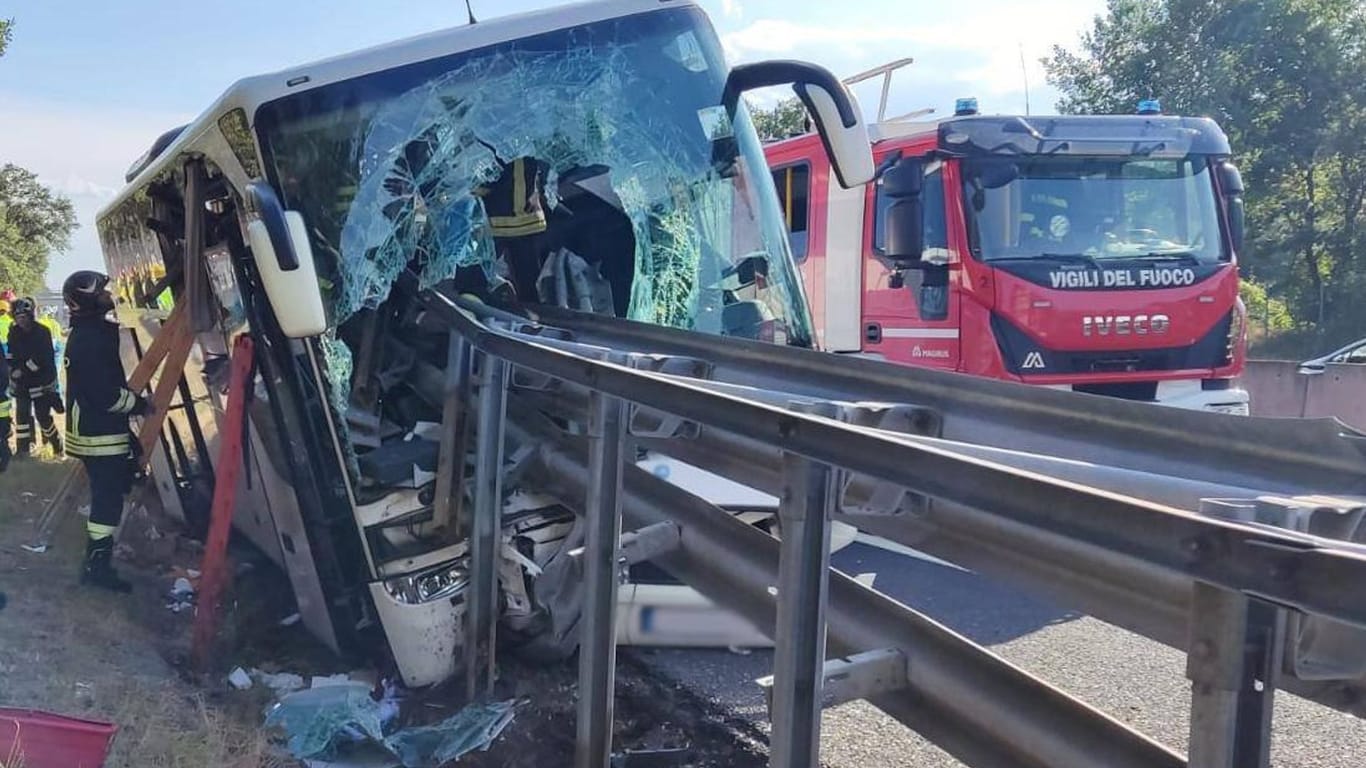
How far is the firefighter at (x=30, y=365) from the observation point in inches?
360

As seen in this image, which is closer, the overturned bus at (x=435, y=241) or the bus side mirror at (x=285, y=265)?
the bus side mirror at (x=285, y=265)

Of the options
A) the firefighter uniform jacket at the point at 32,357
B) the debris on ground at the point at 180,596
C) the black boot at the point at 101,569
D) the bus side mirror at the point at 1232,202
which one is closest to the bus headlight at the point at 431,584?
the debris on ground at the point at 180,596

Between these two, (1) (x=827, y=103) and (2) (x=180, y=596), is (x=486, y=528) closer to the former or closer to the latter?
(1) (x=827, y=103)

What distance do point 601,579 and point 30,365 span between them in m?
8.13

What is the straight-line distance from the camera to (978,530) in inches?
80.3

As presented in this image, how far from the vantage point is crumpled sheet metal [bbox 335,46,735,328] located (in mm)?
4109

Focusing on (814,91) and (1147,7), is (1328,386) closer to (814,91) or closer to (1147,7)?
(814,91)

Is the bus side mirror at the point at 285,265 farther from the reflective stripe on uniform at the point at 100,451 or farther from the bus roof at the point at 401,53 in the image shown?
the reflective stripe on uniform at the point at 100,451

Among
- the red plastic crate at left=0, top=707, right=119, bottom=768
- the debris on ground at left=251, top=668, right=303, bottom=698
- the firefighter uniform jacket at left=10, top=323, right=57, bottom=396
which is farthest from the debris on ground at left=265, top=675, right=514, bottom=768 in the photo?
the firefighter uniform jacket at left=10, top=323, right=57, bottom=396

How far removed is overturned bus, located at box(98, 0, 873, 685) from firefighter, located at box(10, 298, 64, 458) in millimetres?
4880

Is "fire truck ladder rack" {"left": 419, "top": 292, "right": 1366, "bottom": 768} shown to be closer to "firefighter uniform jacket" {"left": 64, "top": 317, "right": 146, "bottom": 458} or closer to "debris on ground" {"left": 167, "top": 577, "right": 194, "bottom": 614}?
"debris on ground" {"left": 167, "top": 577, "right": 194, "bottom": 614}

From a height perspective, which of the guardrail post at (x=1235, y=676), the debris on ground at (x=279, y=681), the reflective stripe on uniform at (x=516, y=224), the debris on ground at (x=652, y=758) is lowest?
the debris on ground at (x=279, y=681)

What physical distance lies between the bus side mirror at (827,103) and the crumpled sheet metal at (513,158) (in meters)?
0.31

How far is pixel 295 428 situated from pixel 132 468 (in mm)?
2029
